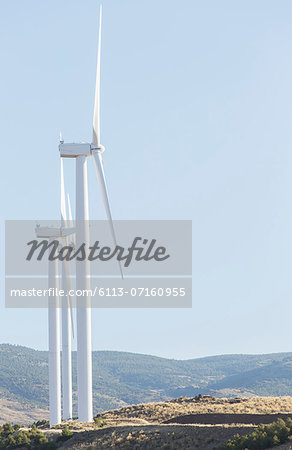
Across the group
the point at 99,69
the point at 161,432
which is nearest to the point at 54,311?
the point at 99,69

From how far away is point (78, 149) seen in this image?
228ft

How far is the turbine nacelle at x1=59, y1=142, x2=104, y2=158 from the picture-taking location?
69.6 meters

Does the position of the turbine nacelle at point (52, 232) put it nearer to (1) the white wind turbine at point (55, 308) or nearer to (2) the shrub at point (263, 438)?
(1) the white wind turbine at point (55, 308)

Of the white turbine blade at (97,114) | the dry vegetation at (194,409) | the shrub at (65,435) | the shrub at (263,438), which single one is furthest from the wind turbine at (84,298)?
the shrub at (263,438)

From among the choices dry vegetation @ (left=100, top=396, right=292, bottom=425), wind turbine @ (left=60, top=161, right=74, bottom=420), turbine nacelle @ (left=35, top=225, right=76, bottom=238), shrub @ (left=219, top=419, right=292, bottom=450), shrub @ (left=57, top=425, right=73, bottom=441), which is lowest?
dry vegetation @ (left=100, top=396, right=292, bottom=425)

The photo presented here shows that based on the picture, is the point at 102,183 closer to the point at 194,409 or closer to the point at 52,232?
the point at 52,232

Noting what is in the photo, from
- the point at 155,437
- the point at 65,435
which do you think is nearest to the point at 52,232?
the point at 65,435

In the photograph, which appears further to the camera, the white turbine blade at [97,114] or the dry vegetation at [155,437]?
the white turbine blade at [97,114]

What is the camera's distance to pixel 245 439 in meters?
45.2

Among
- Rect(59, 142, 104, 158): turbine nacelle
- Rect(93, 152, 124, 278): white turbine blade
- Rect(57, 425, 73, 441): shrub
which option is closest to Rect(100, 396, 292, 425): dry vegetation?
Rect(57, 425, 73, 441): shrub

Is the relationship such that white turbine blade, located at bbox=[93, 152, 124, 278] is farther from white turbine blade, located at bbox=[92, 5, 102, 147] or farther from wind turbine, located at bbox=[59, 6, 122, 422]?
white turbine blade, located at bbox=[92, 5, 102, 147]

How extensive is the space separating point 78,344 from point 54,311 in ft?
62.9

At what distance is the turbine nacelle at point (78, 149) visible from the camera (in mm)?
69625

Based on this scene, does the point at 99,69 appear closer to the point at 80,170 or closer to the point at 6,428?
the point at 80,170
